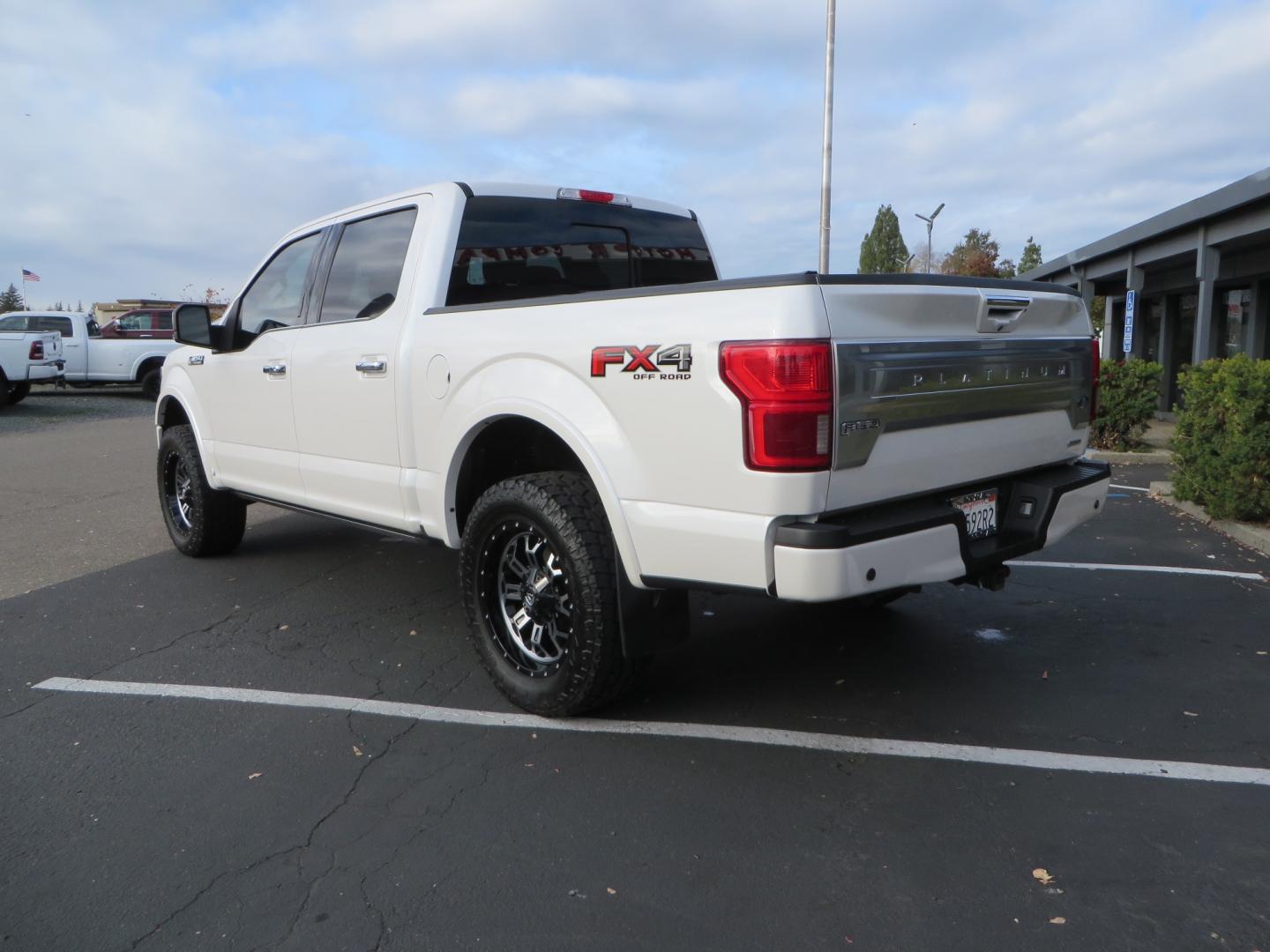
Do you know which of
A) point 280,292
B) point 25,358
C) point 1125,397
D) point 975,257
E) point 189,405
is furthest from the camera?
point 975,257

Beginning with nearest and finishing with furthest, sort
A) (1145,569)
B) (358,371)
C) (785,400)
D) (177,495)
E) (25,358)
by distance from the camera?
(785,400), (358,371), (1145,569), (177,495), (25,358)

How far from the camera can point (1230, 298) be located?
1684cm

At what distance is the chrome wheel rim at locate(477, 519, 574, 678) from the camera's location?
3766 mm

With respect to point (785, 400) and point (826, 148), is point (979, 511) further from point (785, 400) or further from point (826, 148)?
point (826, 148)

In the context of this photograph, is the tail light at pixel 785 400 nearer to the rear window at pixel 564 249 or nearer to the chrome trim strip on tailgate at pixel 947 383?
the chrome trim strip on tailgate at pixel 947 383

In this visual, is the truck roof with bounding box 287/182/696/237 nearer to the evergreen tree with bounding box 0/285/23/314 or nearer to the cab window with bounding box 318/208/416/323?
the cab window with bounding box 318/208/416/323

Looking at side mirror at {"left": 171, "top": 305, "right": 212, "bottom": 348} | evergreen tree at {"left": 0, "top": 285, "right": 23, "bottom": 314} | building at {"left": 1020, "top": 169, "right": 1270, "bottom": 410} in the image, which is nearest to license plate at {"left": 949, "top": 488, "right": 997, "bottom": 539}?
side mirror at {"left": 171, "top": 305, "right": 212, "bottom": 348}

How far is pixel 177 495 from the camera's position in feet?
22.6

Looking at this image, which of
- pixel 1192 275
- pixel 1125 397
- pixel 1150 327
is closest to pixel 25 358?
pixel 1125 397

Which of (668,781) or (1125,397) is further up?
(1125,397)

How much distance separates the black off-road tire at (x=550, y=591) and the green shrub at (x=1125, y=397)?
10194 mm

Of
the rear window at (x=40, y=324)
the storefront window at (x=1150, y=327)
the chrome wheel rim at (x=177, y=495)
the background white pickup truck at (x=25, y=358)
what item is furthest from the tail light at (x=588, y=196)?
the rear window at (x=40, y=324)

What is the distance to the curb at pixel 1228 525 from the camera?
6.56 meters

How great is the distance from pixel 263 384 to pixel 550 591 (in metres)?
2.58
